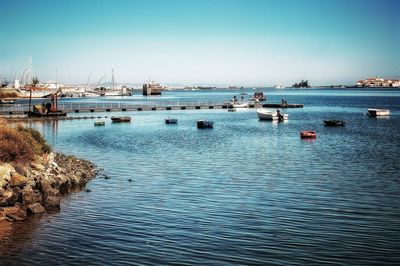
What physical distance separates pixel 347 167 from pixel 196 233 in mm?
20456

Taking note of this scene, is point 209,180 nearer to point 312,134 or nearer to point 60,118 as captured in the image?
point 312,134

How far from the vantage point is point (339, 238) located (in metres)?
17.8

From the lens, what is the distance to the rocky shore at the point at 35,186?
21.7m

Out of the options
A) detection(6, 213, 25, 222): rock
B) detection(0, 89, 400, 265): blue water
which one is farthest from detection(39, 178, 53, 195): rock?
detection(6, 213, 25, 222): rock

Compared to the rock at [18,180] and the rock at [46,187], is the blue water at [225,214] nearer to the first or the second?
the rock at [46,187]

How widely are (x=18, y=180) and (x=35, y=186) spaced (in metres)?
1.01

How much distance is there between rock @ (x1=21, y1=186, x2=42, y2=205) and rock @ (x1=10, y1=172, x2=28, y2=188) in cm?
76

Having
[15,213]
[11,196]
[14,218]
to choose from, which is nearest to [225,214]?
[14,218]

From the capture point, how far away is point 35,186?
25.0 meters

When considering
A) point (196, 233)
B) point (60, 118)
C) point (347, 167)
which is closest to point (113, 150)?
point (347, 167)

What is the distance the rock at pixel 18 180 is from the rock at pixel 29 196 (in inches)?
29.7

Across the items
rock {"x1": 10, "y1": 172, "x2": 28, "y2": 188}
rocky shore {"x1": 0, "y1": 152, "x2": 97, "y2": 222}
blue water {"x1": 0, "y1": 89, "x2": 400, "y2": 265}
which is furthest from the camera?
rock {"x1": 10, "y1": 172, "x2": 28, "y2": 188}

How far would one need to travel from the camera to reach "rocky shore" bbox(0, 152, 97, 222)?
21719 mm

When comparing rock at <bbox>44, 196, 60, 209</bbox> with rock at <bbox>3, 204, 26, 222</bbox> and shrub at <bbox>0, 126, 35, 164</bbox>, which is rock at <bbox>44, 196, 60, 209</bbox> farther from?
shrub at <bbox>0, 126, 35, 164</bbox>
